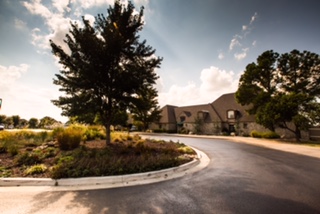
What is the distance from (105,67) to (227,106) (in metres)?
32.4

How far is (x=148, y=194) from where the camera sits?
4.57 m

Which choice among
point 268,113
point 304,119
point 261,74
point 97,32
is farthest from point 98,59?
point 261,74

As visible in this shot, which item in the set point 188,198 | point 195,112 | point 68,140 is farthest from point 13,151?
point 195,112

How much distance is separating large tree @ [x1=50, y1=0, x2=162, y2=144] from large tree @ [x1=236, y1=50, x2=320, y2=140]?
19143mm

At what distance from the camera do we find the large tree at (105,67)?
381 inches

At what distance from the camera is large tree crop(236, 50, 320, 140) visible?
20.8m

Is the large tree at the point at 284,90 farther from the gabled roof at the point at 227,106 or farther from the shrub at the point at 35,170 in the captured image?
the shrub at the point at 35,170

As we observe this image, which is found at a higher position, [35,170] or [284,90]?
[284,90]

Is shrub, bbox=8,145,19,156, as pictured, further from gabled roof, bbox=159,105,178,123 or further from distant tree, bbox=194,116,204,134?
gabled roof, bbox=159,105,178,123

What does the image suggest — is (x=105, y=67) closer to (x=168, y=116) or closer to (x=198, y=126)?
(x=198, y=126)

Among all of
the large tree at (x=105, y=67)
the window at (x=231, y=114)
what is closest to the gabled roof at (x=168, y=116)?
the window at (x=231, y=114)

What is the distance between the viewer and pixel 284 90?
25.5m

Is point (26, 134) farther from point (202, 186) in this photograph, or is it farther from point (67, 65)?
point (202, 186)

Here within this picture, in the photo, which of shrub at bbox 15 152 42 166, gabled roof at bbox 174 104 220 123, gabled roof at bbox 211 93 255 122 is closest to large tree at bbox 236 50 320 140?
gabled roof at bbox 211 93 255 122
